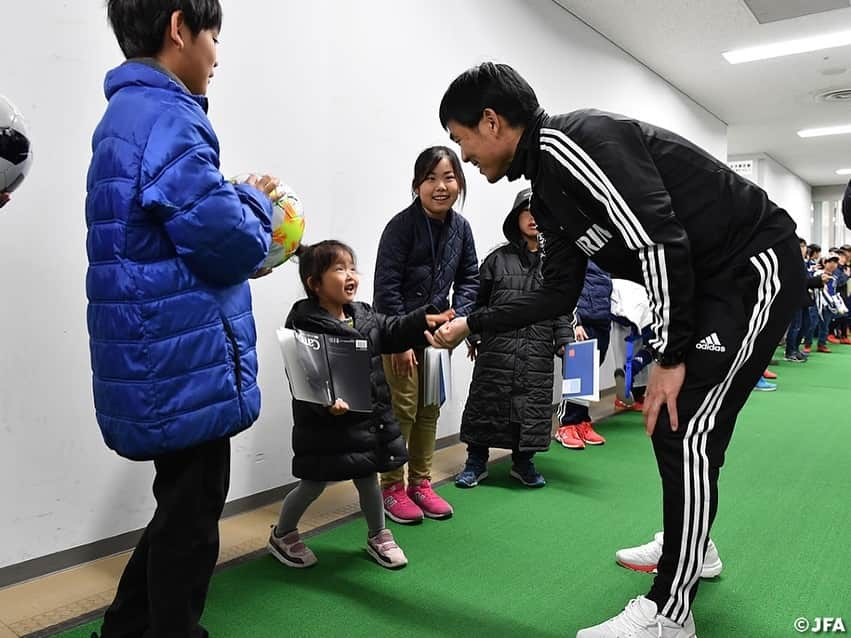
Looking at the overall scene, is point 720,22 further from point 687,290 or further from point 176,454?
point 176,454

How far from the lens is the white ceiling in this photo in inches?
193

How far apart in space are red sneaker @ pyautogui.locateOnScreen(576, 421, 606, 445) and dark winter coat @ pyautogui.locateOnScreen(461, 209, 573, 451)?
0.87 meters

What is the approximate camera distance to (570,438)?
3.61m

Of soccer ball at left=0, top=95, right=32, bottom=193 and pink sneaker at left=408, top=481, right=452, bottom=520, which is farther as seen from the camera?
pink sneaker at left=408, top=481, right=452, bottom=520

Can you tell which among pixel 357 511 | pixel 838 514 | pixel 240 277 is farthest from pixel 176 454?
pixel 838 514

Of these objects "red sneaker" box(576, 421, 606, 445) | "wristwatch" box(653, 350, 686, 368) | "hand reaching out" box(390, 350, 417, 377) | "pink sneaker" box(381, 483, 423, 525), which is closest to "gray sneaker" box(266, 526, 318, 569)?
"pink sneaker" box(381, 483, 423, 525)

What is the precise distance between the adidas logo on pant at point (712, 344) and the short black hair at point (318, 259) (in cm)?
109

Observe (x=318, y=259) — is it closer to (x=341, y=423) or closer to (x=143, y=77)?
(x=341, y=423)

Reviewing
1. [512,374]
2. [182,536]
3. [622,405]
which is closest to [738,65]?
[622,405]

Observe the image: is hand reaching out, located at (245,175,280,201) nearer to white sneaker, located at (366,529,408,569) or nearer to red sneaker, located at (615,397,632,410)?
white sneaker, located at (366,529,408,569)

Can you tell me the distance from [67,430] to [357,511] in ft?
3.47

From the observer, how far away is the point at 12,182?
121cm

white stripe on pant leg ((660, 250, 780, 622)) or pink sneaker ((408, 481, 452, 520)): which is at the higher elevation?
white stripe on pant leg ((660, 250, 780, 622))

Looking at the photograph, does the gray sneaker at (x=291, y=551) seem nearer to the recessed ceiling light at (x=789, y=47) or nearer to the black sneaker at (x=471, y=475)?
the black sneaker at (x=471, y=475)
